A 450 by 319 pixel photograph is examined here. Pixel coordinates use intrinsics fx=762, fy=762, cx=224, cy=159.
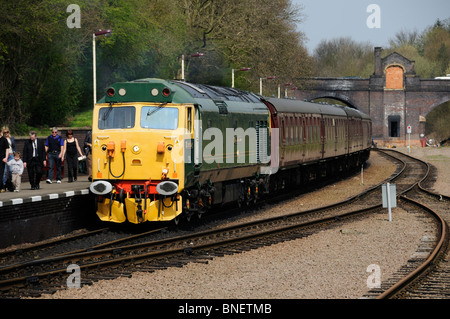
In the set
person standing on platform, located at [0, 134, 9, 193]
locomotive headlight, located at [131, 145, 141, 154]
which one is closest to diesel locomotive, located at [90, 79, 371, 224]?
locomotive headlight, located at [131, 145, 141, 154]

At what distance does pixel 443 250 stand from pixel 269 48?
39.0 m

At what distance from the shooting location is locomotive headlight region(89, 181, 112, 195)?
15883 millimetres

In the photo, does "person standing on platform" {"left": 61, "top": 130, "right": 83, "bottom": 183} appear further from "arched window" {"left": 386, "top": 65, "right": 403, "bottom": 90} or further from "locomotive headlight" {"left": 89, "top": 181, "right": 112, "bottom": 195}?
"arched window" {"left": 386, "top": 65, "right": 403, "bottom": 90}

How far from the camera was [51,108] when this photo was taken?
33812 millimetres

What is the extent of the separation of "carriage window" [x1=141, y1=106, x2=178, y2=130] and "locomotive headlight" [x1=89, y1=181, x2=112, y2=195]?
58.9 inches

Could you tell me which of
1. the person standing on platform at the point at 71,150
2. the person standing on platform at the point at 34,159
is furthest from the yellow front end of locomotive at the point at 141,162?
the person standing on platform at the point at 71,150

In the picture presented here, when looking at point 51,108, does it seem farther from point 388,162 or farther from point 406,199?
point 388,162

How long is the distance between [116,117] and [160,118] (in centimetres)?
99

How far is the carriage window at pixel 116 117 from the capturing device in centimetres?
1642

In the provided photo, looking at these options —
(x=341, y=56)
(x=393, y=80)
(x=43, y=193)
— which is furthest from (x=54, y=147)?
(x=341, y=56)

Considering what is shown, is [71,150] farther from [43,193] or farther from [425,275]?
[425,275]

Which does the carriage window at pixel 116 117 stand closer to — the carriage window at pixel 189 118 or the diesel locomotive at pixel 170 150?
the diesel locomotive at pixel 170 150

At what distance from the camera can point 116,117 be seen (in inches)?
652
